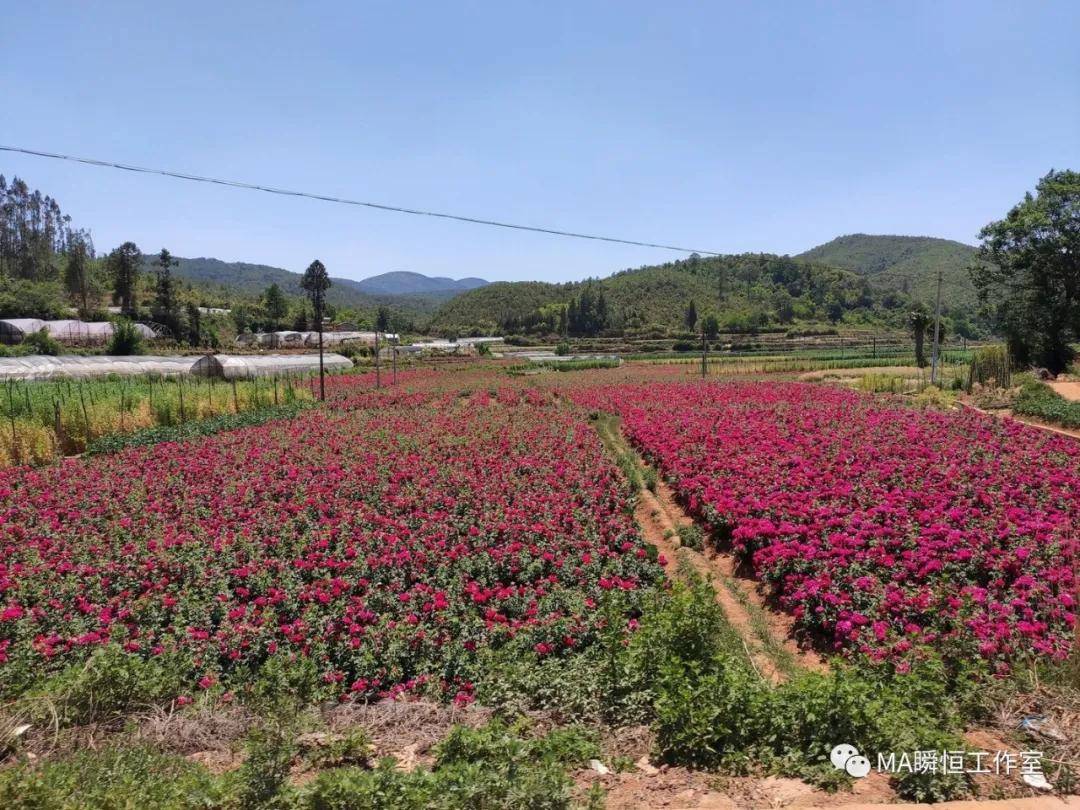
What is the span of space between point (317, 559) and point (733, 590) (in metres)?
5.67

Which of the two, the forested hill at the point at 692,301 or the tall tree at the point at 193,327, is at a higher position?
the forested hill at the point at 692,301

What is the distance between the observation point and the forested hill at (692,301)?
102750 mm

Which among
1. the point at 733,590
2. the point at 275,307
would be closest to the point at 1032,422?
the point at 733,590

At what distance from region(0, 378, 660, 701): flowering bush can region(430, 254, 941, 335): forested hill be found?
3373 inches

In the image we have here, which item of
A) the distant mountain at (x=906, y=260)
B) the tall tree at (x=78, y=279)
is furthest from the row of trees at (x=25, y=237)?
the distant mountain at (x=906, y=260)

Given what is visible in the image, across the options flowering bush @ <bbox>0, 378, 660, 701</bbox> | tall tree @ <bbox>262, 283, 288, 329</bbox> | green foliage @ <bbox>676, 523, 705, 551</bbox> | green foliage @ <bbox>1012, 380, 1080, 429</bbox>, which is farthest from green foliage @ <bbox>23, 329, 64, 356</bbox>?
green foliage @ <bbox>1012, 380, 1080, 429</bbox>

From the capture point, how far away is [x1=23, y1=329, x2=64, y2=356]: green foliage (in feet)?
130

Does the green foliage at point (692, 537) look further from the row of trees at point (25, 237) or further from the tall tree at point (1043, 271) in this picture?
the row of trees at point (25, 237)

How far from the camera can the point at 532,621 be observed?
251 inches

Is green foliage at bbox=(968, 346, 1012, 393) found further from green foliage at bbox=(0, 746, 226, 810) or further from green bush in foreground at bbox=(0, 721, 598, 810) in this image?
green foliage at bbox=(0, 746, 226, 810)

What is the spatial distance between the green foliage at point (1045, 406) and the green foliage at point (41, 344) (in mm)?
53458

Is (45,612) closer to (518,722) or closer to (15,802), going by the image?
(15,802)

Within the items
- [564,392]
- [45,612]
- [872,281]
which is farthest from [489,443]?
[872,281]

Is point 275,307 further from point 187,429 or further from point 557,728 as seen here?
point 557,728
